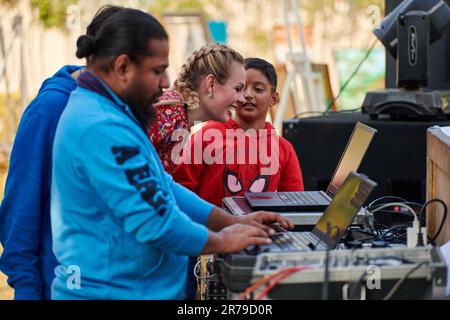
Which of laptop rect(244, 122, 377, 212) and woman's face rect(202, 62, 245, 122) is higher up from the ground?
woman's face rect(202, 62, 245, 122)

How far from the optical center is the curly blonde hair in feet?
9.92

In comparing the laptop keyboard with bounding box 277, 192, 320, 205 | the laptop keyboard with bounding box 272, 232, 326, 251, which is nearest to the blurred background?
the laptop keyboard with bounding box 277, 192, 320, 205

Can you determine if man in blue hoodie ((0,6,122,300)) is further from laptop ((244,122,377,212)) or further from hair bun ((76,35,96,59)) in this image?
laptop ((244,122,377,212))

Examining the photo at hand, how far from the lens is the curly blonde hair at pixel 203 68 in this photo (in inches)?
119

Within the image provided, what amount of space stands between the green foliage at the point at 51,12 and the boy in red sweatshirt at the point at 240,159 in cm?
842

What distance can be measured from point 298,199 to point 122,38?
34.1 inches

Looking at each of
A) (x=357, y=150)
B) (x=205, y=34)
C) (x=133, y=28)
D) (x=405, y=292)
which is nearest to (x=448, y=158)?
(x=357, y=150)

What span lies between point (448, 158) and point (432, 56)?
226cm

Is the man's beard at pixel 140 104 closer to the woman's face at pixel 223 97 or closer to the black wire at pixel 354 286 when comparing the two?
the black wire at pixel 354 286

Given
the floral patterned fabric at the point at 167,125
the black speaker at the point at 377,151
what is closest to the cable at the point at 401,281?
the floral patterned fabric at the point at 167,125

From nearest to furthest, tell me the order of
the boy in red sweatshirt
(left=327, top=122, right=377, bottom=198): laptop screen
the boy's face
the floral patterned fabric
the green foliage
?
(left=327, top=122, right=377, bottom=198): laptop screen → the floral patterned fabric → the boy in red sweatshirt → the boy's face → the green foliage

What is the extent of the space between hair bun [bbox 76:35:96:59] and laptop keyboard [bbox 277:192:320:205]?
31.3 inches

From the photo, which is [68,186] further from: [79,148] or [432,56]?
[432,56]

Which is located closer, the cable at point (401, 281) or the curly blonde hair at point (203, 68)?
the cable at point (401, 281)
